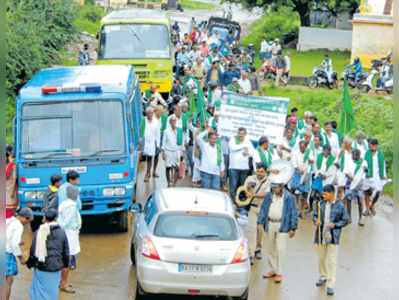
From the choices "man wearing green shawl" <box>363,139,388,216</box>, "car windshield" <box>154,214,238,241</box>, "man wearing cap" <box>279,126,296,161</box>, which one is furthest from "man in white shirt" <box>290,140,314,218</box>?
"car windshield" <box>154,214,238,241</box>

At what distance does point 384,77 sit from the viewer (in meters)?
23.3

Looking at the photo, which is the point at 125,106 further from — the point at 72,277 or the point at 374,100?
the point at 374,100

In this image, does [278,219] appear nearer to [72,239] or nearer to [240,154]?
[240,154]

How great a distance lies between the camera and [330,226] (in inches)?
336

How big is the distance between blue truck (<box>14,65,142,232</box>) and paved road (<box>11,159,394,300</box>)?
32.8 inches

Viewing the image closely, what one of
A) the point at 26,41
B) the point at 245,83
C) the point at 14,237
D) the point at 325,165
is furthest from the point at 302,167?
the point at 26,41

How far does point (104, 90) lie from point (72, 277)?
3.21 meters

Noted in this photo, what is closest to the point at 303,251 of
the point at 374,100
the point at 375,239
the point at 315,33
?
the point at 375,239

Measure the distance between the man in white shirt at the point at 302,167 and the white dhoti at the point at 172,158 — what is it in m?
2.47

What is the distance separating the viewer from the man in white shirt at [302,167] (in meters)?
12.0

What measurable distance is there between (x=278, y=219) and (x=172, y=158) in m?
4.68

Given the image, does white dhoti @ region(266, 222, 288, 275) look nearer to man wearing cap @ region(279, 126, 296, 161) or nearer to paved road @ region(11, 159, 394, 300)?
paved road @ region(11, 159, 394, 300)

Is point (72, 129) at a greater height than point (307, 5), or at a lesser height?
lesser

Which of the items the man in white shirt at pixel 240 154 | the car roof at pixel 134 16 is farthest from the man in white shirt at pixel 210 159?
the car roof at pixel 134 16
